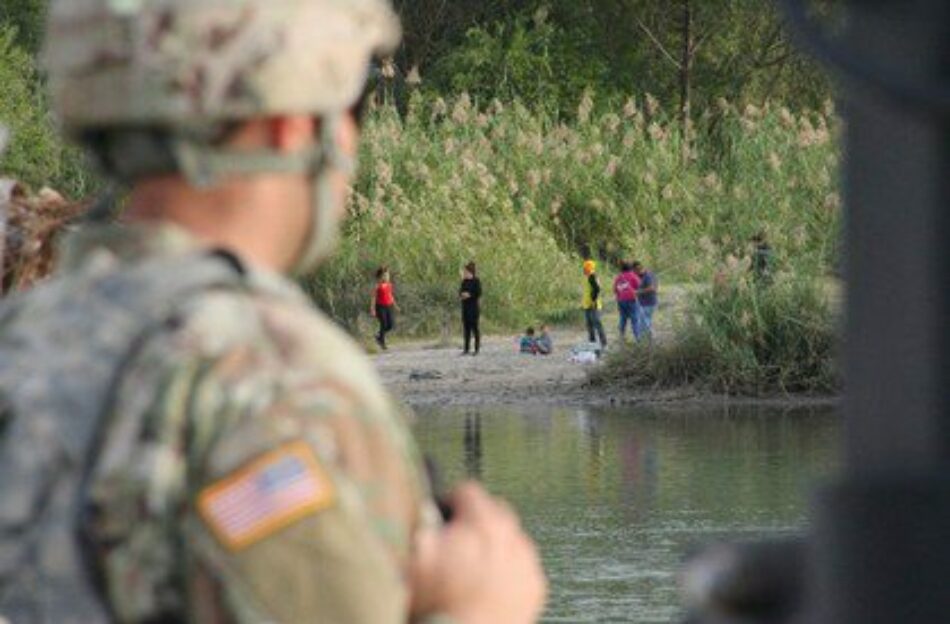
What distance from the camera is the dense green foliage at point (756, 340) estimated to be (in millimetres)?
34219

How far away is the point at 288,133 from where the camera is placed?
2.50 metres

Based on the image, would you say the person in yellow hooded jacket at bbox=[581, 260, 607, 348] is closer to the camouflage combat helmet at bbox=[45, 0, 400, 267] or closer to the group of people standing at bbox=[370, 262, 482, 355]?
the group of people standing at bbox=[370, 262, 482, 355]

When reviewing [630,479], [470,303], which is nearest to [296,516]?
[630,479]

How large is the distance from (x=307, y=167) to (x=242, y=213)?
59mm

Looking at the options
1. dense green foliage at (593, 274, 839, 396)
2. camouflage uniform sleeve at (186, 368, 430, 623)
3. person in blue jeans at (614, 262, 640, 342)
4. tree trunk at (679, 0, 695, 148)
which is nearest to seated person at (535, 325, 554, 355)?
person in blue jeans at (614, 262, 640, 342)

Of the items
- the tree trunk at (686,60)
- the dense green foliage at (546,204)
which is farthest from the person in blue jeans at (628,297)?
the tree trunk at (686,60)

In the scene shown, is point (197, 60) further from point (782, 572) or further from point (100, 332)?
point (782, 572)

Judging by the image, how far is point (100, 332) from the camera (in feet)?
7.98

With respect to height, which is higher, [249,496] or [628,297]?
[249,496]

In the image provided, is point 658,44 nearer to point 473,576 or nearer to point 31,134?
point 31,134

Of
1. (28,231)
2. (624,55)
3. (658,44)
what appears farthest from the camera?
(624,55)

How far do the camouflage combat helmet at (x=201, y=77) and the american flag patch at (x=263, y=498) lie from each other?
0.79 ft

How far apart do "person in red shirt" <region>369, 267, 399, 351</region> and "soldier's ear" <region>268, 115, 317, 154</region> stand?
38375 millimetres

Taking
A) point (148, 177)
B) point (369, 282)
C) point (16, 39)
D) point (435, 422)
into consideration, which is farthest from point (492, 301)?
point (148, 177)
